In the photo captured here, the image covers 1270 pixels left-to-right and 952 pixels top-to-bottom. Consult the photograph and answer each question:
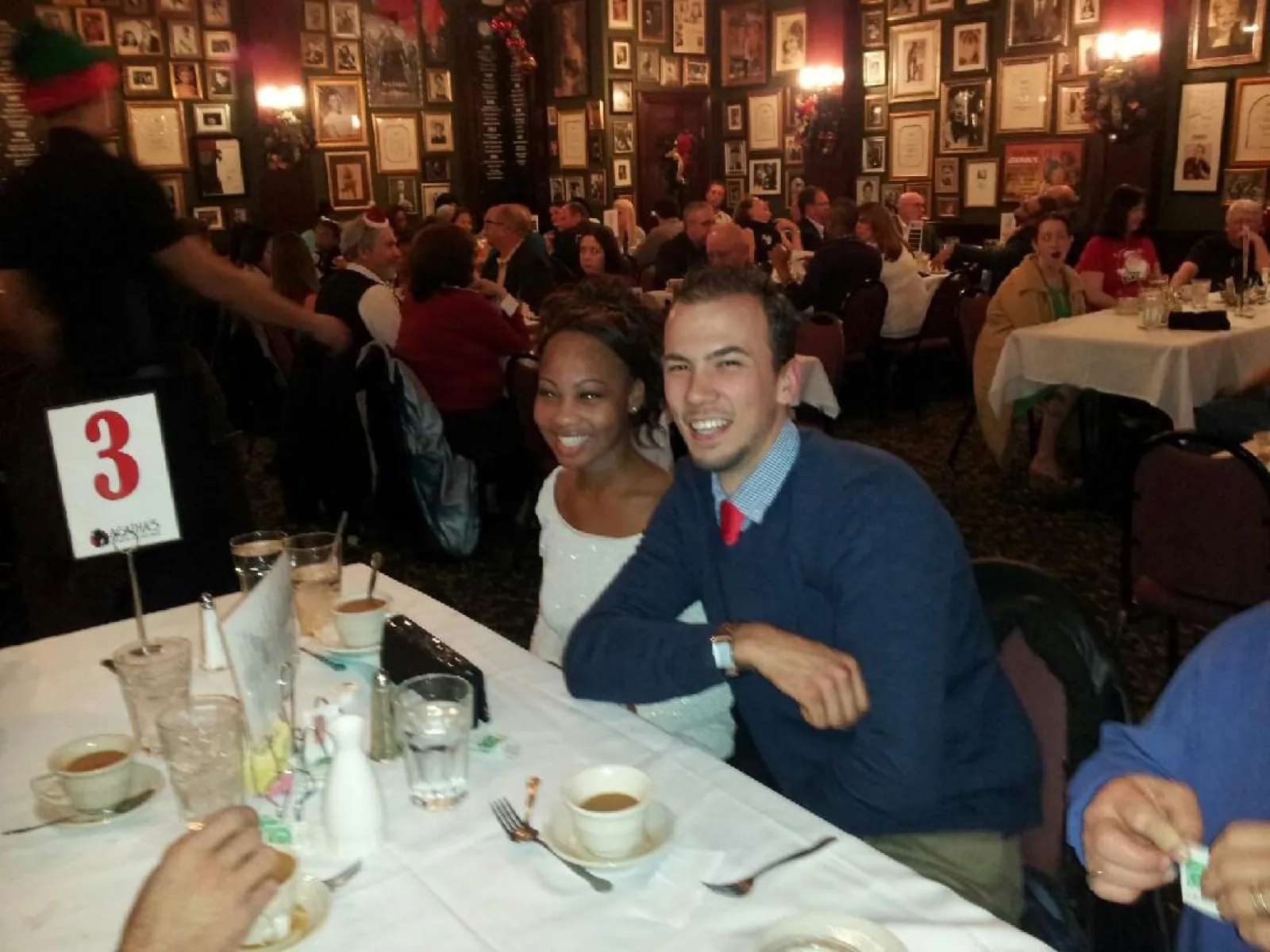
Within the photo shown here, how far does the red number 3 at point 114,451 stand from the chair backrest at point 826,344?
3.76m

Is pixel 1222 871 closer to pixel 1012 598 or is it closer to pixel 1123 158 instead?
pixel 1012 598

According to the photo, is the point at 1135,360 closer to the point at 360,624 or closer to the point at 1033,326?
the point at 1033,326

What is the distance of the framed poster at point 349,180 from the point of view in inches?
424

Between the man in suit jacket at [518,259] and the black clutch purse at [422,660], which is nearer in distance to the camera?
the black clutch purse at [422,660]

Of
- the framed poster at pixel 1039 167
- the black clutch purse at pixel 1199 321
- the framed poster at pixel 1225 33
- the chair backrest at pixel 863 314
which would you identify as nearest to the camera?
the black clutch purse at pixel 1199 321

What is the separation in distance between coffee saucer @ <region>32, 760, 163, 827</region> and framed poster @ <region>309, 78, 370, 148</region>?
10043 millimetres

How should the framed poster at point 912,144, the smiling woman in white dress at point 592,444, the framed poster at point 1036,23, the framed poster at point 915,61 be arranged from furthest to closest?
the framed poster at point 912,144, the framed poster at point 915,61, the framed poster at point 1036,23, the smiling woman in white dress at point 592,444

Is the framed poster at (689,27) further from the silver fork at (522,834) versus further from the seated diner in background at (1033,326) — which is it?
the silver fork at (522,834)

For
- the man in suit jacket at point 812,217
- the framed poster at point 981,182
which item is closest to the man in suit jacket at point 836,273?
the man in suit jacket at point 812,217

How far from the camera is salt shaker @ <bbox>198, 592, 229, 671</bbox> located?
5.87ft

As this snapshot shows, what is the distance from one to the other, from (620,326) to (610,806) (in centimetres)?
115

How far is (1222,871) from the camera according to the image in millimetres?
1021

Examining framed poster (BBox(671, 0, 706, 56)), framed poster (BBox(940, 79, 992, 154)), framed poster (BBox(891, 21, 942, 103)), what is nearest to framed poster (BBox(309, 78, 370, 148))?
framed poster (BBox(671, 0, 706, 56))

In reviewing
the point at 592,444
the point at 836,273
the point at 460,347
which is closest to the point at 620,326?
the point at 592,444
